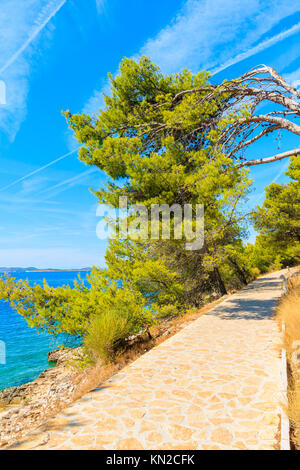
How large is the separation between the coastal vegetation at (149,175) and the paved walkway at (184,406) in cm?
285

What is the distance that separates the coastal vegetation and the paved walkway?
2.85 metres

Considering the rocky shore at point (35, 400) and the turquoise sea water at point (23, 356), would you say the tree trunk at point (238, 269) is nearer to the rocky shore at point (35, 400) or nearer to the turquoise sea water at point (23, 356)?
the rocky shore at point (35, 400)

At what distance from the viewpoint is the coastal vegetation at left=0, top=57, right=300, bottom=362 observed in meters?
7.23

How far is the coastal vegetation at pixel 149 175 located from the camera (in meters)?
7.23

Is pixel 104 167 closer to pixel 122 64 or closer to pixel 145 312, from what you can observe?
pixel 122 64

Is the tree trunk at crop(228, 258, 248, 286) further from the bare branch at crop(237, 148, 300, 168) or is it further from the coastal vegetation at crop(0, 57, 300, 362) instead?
the bare branch at crop(237, 148, 300, 168)

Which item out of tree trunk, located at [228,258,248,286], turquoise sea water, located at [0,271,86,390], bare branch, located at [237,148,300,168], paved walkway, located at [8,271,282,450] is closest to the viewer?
paved walkway, located at [8,271,282,450]

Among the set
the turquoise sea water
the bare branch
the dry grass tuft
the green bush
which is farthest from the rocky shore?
the bare branch

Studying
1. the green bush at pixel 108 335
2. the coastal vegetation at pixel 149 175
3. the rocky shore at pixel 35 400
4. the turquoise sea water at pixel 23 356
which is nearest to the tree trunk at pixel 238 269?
the coastal vegetation at pixel 149 175

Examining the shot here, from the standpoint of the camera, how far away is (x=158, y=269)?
9922 millimetres

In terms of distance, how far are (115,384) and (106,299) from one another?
4.75 m

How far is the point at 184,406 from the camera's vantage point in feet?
11.2

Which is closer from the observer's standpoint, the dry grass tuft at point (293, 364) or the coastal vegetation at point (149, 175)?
the dry grass tuft at point (293, 364)

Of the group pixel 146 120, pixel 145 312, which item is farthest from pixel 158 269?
pixel 146 120
